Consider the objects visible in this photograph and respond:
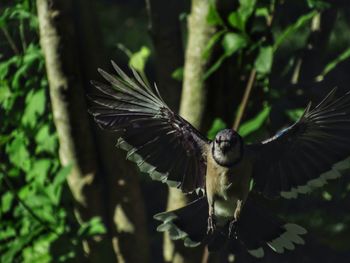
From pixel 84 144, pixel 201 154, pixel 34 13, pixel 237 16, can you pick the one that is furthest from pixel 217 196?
pixel 34 13

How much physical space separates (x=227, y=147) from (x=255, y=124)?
783 millimetres

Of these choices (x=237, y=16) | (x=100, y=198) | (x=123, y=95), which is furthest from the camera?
(x=100, y=198)

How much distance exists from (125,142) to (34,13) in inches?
44.9

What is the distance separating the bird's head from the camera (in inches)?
85.3

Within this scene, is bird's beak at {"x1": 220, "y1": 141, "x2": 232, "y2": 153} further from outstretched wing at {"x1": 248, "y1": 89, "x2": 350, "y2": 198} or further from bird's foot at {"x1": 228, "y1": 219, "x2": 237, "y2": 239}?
bird's foot at {"x1": 228, "y1": 219, "x2": 237, "y2": 239}

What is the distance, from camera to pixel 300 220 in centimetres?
328

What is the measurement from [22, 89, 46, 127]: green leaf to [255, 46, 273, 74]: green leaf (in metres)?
0.89

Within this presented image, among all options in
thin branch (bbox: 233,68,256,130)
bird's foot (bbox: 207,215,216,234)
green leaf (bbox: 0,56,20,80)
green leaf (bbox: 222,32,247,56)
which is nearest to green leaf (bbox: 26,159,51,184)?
green leaf (bbox: 0,56,20,80)

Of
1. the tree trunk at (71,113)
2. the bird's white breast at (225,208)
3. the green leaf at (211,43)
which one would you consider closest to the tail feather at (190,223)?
the bird's white breast at (225,208)

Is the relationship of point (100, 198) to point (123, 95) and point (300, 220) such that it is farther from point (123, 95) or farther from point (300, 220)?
point (123, 95)

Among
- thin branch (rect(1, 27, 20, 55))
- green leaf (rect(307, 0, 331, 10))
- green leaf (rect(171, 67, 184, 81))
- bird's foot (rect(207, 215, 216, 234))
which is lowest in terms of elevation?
bird's foot (rect(207, 215, 216, 234))

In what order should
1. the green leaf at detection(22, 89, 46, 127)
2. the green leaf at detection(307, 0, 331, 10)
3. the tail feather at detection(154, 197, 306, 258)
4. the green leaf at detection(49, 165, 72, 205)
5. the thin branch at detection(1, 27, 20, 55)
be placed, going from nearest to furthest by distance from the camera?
the tail feather at detection(154, 197, 306, 258), the green leaf at detection(307, 0, 331, 10), the green leaf at detection(49, 165, 72, 205), the green leaf at detection(22, 89, 46, 127), the thin branch at detection(1, 27, 20, 55)

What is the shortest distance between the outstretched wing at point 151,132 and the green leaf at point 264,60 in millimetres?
622

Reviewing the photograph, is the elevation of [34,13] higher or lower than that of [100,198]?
higher
